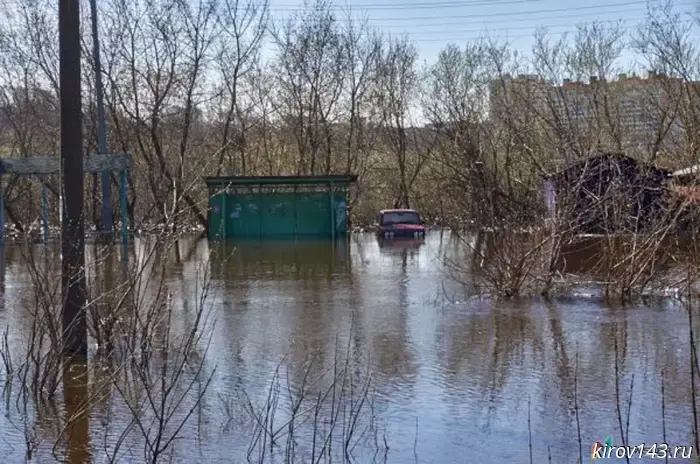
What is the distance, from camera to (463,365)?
9867 millimetres

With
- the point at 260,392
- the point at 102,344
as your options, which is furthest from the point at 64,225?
the point at 260,392

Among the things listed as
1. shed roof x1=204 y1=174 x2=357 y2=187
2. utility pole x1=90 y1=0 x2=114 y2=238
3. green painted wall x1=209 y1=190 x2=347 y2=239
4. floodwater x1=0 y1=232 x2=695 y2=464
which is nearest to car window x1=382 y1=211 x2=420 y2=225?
green painted wall x1=209 y1=190 x2=347 y2=239

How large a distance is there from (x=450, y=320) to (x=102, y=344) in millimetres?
5095

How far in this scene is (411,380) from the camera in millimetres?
9141

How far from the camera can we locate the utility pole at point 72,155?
9.17m

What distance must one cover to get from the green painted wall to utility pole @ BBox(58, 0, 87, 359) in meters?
24.3

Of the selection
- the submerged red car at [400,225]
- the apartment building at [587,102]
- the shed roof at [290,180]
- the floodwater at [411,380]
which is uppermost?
the apartment building at [587,102]

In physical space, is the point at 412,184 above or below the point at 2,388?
above

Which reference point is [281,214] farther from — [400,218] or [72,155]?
[72,155]

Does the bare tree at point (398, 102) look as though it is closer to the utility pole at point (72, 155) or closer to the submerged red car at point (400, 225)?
the submerged red car at point (400, 225)

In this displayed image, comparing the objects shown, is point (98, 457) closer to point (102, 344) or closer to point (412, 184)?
point (102, 344)

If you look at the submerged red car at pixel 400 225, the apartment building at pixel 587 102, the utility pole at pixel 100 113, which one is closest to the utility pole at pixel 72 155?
the utility pole at pixel 100 113

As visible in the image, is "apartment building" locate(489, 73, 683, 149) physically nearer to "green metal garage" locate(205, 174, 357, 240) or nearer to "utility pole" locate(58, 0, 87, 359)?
"green metal garage" locate(205, 174, 357, 240)

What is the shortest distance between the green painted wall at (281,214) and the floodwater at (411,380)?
16.9 m
